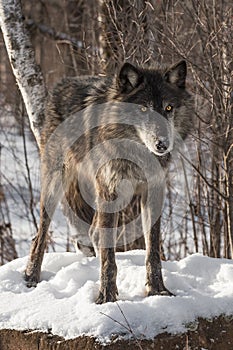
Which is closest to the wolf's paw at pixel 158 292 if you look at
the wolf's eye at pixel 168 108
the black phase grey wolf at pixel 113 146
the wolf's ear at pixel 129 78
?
the black phase grey wolf at pixel 113 146

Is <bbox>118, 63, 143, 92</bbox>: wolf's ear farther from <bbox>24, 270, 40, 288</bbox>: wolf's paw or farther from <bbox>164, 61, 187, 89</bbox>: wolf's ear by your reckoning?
<bbox>24, 270, 40, 288</bbox>: wolf's paw

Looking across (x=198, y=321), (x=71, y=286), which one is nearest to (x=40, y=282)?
(x=71, y=286)

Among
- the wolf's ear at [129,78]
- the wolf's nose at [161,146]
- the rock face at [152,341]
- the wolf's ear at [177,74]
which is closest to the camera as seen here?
the rock face at [152,341]

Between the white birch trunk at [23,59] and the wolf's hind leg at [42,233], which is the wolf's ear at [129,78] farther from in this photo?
the white birch trunk at [23,59]

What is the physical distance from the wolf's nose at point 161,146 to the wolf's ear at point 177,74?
0.61m

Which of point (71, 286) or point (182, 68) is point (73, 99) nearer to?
point (182, 68)

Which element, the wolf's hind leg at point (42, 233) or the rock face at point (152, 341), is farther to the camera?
the wolf's hind leg at point (42, 233)

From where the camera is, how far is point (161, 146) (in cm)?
395

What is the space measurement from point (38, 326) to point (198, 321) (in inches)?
41.2

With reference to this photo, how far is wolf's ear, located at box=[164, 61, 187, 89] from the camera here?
4.30m

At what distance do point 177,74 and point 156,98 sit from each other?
0.36 metres

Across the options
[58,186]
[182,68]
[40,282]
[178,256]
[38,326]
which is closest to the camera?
[38,326]

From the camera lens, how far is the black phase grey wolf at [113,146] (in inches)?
163

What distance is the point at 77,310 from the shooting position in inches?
149
